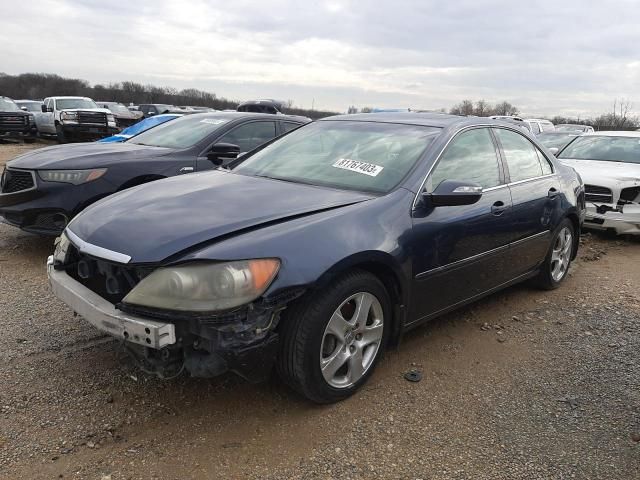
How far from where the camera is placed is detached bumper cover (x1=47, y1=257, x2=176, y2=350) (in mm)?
2344

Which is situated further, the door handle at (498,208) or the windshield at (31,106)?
the windshield at (31,106)

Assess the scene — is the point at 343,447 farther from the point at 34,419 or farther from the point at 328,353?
the point at 34,419

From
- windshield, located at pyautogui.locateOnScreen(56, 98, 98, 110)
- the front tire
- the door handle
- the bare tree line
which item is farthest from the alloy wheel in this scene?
the bare tree line

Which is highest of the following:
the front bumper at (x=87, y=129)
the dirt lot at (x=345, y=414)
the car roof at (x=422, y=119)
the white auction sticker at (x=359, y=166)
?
the car roof at (x=422, y=119)

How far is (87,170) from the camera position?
4.98 meters

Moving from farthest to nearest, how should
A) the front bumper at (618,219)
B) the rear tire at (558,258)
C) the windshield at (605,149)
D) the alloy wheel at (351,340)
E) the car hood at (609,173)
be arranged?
the windshield at (605,149) → the car hood at (609,173) → the front bumper at (618,219) → the rear tire at (558,258) → the alloy wheel at (351,340)

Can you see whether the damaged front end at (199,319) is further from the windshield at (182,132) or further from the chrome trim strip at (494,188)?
the windshield at (182,132)

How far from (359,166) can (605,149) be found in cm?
681

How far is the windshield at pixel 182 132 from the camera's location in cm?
592

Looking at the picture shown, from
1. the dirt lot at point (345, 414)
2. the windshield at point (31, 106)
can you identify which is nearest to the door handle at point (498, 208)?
the dirt lot at point (345, 414)

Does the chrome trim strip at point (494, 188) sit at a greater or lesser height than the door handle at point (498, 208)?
greater

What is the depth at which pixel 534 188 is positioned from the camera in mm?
4324

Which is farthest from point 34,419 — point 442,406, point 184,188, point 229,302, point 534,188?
point 534,188

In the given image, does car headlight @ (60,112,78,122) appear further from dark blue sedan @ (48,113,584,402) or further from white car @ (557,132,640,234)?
dark blue sedan @ (48,113,584,402)
